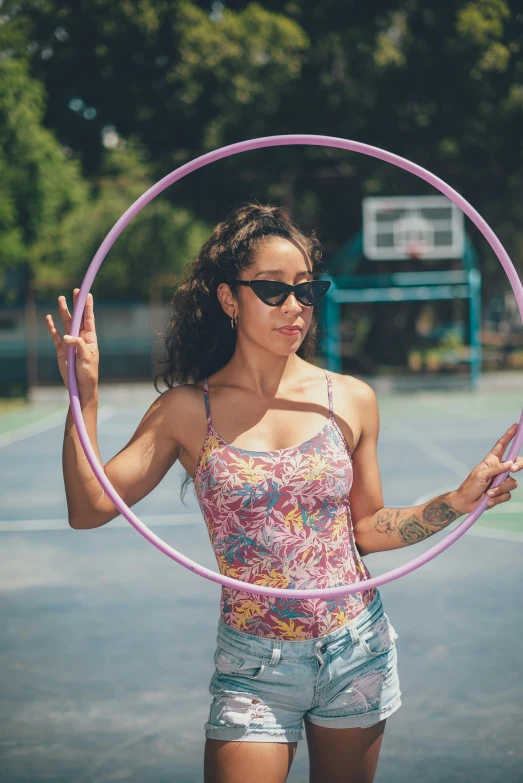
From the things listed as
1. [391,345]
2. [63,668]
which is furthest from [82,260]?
[63,668]

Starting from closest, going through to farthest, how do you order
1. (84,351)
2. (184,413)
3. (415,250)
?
(84,351)
(184,413)
(415,250)

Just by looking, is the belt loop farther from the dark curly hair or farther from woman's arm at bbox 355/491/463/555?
the dark curly hair

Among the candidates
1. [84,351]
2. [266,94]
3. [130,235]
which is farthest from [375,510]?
[130,235]

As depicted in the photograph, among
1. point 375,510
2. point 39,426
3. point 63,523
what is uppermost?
point 375,510

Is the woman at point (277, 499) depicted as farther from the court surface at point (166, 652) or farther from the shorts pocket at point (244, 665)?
the court surface at point (166, 652)

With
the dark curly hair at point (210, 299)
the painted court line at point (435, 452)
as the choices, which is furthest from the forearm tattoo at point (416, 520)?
the painted court line at point (435, 452)

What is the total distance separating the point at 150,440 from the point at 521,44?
78.0 feet

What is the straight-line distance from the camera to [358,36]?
3297cm

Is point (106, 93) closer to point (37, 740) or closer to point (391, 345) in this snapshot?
point (391, 345)

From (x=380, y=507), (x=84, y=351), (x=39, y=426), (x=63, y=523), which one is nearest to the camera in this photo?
(x=84, y=351)

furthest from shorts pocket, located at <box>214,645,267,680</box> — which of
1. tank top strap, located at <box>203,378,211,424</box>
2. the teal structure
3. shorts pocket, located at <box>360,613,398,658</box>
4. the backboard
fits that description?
the backboard

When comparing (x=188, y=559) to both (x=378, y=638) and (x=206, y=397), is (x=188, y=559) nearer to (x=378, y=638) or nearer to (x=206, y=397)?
(x=206, y=397)

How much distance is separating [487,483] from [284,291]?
754 mm

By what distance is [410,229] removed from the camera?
103 ft
